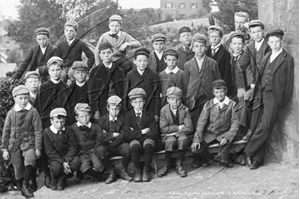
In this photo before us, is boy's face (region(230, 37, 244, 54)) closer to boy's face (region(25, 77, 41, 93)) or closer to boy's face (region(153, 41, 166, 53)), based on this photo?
boy's face (region(153, 41, 166, 53))

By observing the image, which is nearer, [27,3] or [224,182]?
[224,182]

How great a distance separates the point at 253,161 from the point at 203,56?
1.22m

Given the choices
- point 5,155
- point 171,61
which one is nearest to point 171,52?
point 171,61

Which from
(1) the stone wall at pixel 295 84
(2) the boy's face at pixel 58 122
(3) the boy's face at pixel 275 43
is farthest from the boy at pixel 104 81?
(1) the stone wall at pixel 295 84

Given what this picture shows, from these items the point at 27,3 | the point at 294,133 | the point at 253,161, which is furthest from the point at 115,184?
the point at 27,3

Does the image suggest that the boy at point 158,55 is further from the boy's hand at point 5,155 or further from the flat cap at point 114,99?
the boy's hand at point 5,155

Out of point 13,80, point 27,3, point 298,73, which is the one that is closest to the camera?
point 298,73

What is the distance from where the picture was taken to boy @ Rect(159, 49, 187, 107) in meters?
5.21

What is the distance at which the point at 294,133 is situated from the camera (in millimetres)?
5367

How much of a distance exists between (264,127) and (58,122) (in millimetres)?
2110

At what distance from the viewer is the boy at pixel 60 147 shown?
5324 millimetres

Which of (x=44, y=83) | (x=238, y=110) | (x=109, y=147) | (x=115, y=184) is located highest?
(x=44, y=83)

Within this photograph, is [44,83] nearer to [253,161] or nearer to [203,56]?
[203,56]

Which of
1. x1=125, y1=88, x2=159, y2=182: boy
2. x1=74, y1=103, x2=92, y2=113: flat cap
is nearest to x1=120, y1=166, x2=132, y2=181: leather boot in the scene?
x1=125, y1=88, x2=159, y2=182: boy
